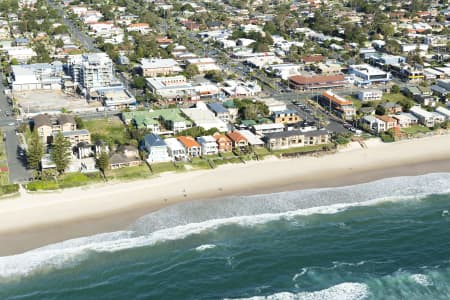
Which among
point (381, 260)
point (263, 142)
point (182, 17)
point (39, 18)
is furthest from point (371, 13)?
point (381, 260)

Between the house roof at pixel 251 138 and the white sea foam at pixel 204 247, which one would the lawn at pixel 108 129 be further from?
the white sea foam at pixel 204 247

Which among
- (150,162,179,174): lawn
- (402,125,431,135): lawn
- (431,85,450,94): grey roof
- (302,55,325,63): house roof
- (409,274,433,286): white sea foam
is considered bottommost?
(302,55,325,63): house roof

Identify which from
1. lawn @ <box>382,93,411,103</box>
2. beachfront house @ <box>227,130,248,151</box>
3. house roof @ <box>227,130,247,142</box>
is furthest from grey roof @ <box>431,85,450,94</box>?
beachfront house @ <box>227,130,248,151</box>

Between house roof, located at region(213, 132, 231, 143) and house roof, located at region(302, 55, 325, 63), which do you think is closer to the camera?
house roof, located at region(213, 132, 231, 143)

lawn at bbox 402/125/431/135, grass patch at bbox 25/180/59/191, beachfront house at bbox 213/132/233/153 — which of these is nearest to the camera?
grass patch at bbox 25/180/59/191

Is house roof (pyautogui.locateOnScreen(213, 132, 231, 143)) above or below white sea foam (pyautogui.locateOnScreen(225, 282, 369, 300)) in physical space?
below

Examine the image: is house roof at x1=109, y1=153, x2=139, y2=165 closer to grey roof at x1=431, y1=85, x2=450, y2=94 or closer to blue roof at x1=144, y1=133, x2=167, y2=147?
blue roof at x1=144, y1=133, x2=167, y2=147
